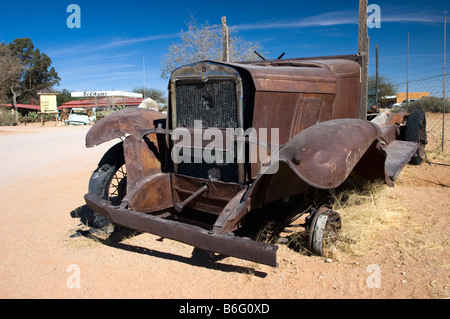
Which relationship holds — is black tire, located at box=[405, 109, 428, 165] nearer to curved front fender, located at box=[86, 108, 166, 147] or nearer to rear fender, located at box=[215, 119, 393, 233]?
rear fender, located at box=[215, 119, 393, 233]

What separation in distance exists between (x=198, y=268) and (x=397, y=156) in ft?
10.6

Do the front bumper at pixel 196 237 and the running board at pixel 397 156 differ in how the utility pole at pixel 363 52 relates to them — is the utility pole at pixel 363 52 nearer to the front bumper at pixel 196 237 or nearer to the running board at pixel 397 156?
the running board at pixel 397 156

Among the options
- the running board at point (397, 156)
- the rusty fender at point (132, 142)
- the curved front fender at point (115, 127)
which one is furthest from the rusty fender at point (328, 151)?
the curved front fender at point (115, 127)

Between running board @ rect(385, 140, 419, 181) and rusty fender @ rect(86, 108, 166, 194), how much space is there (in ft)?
8.63

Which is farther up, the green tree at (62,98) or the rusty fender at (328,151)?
the green tree at (62,98)

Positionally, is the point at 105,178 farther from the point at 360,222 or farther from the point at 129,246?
the point at 360,222

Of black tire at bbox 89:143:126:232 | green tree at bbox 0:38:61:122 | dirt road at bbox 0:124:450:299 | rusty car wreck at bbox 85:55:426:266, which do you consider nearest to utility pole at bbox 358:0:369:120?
rusty car wreck at bbox 85:55:426:266

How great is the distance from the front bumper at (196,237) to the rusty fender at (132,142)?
55 cm

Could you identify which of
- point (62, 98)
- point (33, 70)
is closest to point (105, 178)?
point (33, 70)

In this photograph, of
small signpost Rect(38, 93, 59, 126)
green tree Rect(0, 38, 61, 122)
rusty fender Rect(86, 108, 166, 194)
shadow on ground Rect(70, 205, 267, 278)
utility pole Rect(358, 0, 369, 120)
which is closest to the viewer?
shadow on ground Rect(70, 205, 267, 278)

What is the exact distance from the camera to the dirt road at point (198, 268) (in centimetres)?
269

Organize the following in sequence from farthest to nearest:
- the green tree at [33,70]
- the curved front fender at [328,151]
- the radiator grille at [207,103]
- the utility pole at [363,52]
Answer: the green tree at [33,70]
the utility pole at [363,52]
the radiator grille at [207,103]
the curved front fender at [328,151]

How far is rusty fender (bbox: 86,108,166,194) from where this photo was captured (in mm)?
3816
